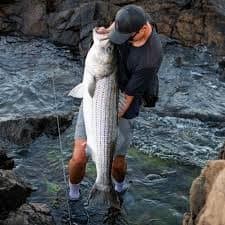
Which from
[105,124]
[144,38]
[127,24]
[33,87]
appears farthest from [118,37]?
[33,87]

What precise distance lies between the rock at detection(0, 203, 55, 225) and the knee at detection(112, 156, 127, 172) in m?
0.99

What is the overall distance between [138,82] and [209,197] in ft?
6.03

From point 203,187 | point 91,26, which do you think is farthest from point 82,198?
point 91,26

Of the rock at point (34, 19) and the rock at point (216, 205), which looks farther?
the rock at point (34, 19)

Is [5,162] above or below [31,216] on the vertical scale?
below

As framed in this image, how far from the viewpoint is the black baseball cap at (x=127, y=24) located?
5641 mm

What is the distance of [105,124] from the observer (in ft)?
20.1

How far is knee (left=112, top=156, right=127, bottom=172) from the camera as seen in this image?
688 centimetres

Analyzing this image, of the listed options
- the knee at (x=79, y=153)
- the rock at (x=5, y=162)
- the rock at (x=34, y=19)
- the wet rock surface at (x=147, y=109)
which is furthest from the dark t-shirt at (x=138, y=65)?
the rock at (x=34, y=19)

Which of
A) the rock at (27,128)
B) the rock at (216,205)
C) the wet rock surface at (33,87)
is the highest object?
the rock at (216,205)

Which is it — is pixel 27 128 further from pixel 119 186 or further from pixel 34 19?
pixel 34 19

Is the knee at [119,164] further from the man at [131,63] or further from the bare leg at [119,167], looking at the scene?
the man at [131,63]

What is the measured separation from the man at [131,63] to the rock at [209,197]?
1.49m

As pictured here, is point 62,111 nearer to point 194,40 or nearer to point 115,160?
point 115,160
